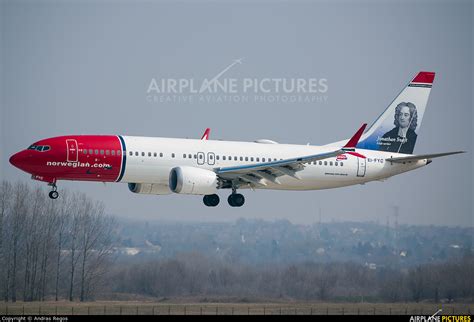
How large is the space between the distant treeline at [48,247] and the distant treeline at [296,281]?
2.19 meters

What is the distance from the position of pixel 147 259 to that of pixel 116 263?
7.29 ft

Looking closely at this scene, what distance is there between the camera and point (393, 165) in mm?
88188

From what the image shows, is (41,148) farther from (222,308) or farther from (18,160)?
(222,308)

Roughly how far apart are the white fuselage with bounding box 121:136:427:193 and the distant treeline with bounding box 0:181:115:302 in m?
9.75

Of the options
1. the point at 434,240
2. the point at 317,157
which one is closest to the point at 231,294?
the point at 317,157

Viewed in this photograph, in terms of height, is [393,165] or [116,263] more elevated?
[393,165]

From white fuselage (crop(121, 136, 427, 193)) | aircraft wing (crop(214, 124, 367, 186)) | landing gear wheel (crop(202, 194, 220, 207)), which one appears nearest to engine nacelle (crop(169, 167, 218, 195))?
white fuselage (crop(121, 136, 427, 193))

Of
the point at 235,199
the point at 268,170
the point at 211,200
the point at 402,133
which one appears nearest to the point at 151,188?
the point at 211,200

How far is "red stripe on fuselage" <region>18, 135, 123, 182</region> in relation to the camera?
78.9 m

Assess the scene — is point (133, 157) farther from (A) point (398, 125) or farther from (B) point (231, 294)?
(A) point (398, 125)

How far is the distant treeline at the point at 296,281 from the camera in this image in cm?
8294

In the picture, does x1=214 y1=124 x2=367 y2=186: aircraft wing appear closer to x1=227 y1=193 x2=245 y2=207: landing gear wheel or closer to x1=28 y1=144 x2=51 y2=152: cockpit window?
x1=227 y1=193 x2=245 y2=207: landing gear wheel

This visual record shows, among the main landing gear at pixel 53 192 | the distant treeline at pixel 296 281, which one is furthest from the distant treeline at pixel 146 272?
the main landing gear at pixel 53 192

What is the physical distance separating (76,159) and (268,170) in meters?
11.8
